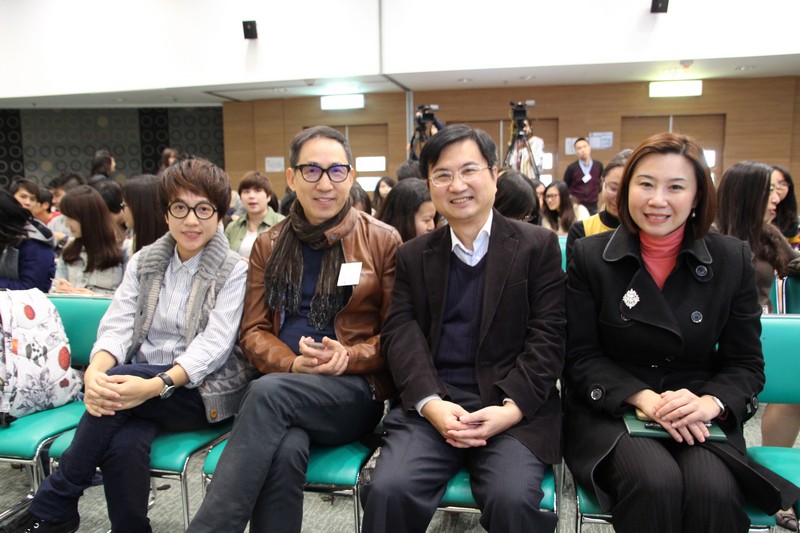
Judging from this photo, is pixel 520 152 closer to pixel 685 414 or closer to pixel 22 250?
pixel 22 250

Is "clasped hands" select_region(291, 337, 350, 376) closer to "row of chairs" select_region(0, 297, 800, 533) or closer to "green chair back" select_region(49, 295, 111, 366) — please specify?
"row of chairs" select_region(0, 297, 800, 533)

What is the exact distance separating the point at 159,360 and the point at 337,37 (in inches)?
261

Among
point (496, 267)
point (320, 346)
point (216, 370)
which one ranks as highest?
point (496, 267)

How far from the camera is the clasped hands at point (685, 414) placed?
148 centimetres

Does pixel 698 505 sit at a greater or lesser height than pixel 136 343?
lesser

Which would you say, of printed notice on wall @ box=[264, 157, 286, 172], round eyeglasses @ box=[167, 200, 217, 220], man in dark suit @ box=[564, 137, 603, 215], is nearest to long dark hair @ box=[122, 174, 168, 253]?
round eyeglasses @ box=[167, 200, 217, 220]

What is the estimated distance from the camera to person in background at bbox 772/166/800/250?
3.63 meters

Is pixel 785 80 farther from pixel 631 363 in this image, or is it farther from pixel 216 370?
pixel 216 370

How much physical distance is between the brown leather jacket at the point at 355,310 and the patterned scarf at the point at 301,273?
0.03 metres

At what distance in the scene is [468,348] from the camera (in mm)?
1756

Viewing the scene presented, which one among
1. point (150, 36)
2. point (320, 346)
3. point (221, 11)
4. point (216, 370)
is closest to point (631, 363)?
point (320, 346)

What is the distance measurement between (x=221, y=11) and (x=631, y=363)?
8.11m

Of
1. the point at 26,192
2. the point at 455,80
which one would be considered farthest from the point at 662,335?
the point at 455,80

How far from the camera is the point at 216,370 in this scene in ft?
6.51
